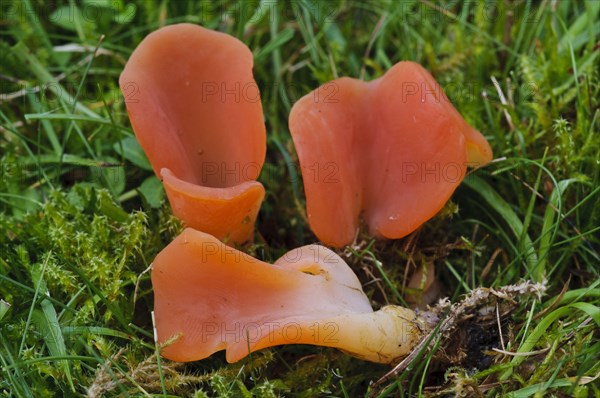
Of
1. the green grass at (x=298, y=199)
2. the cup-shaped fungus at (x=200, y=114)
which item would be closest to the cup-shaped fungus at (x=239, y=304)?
the green grass at (x=298, y=199)

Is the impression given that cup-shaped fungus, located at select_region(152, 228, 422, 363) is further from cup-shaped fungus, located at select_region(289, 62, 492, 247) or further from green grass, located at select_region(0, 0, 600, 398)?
cup-shaped fungus, located at select_region(289, 62, 492, 247)

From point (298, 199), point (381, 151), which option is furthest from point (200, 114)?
point (381, 151)

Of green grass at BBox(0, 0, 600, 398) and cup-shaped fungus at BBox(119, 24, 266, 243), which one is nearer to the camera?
green grass at BBox(0, 0, 600, 398)

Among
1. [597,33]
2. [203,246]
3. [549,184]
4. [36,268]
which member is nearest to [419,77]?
[549,184]

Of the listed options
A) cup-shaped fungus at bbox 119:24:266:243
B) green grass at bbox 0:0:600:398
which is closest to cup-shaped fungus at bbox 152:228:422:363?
green grass at bbox 0:0:600:398

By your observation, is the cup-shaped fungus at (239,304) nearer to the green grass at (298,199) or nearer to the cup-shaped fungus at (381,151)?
the green grass at (298,199)

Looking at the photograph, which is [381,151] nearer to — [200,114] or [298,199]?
[298,199]
